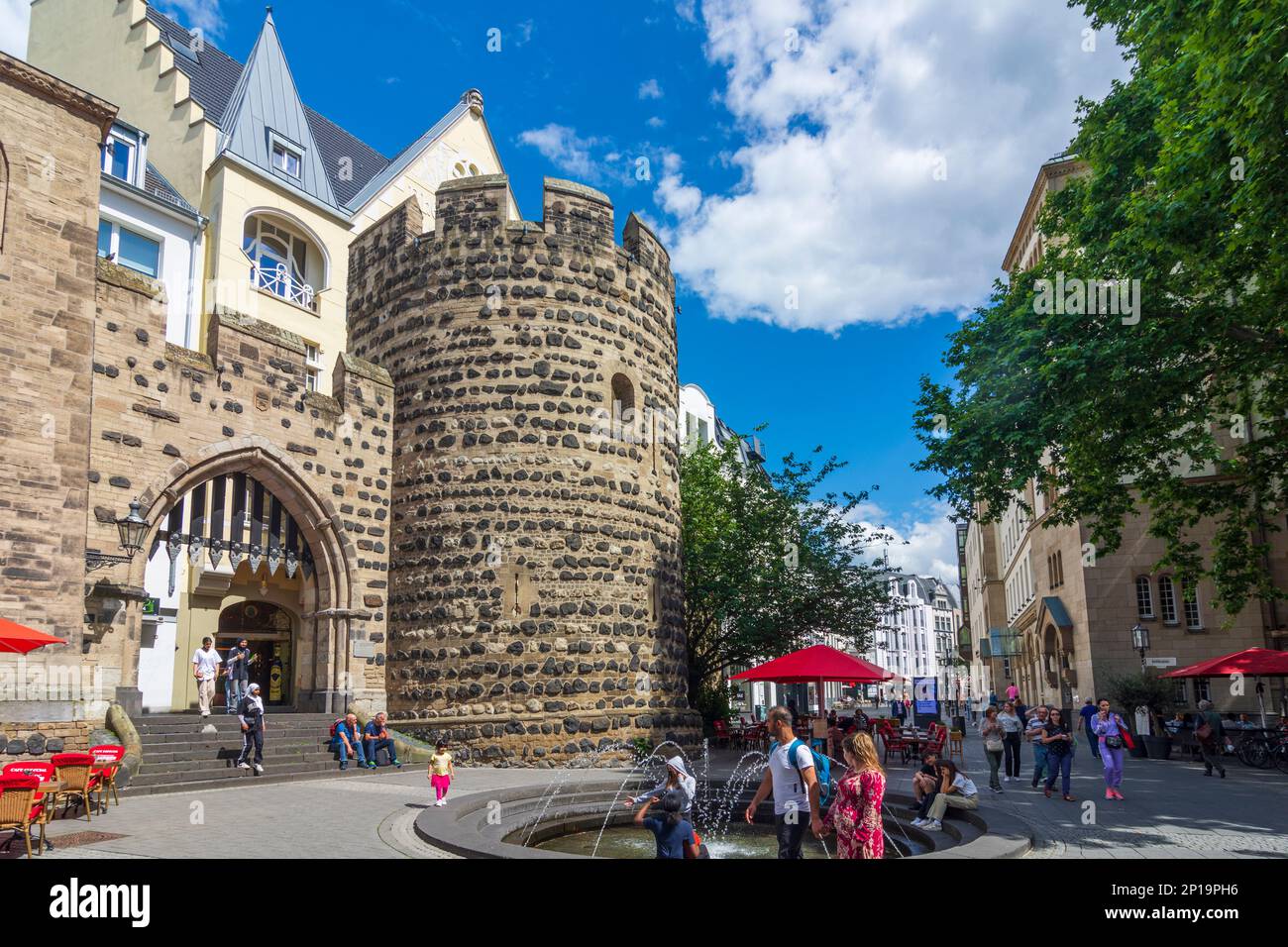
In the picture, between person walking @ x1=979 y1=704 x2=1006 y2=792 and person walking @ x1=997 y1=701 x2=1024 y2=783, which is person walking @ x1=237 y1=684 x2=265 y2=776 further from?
person walking @ x1=997 y1=701 x2=1024 y2=783

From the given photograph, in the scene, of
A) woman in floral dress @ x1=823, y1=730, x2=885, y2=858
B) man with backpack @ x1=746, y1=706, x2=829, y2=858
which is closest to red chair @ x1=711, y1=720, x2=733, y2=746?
man with backpack @ x1=746, y1=706, x2=829, y2=858

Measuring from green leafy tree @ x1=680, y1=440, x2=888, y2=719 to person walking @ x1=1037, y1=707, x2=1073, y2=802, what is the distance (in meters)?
11.3

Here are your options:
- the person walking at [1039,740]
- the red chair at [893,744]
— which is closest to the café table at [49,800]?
the person walking at [1039,740]

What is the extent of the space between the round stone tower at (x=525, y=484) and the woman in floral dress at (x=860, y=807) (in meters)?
11.4

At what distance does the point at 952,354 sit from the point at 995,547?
48261 millimetres

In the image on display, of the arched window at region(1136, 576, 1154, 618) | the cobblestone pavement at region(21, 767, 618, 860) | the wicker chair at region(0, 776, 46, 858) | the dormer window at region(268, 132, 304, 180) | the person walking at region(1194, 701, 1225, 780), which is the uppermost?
the dormer window at region(268, 132, 304, 180)

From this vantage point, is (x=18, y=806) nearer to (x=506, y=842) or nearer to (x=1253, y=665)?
(x=506, y=842)

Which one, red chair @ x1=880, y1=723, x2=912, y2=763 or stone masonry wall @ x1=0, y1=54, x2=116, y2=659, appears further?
red chair @ x1=880, y1=723, x2=912, y2=763

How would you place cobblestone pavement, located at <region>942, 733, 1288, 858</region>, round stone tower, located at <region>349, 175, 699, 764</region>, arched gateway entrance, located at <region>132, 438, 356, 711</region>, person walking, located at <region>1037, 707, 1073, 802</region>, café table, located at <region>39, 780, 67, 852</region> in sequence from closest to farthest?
café table, located at <region>39, 780, 67, 852</region> → cobblestone pavement, located at <region>942, 733, 1288, 858</region> → person walking, located at <region>1037, 707, 1073, 802</region> → arched gateway entrance, located at <region>132, 438, 356, 711</region> → round stone tower, located at <region>349, 175, 699, 764</region>

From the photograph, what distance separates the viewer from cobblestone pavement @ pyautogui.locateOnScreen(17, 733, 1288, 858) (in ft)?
28.5

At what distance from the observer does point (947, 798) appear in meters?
10.8

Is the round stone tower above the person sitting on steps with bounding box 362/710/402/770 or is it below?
above
